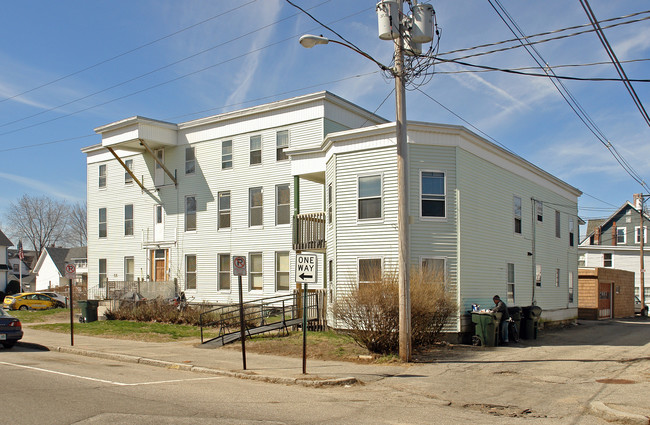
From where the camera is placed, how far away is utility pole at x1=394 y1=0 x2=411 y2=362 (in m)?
14.1

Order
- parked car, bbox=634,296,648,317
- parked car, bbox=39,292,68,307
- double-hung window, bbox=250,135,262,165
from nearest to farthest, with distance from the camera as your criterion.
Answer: double-hung window, bbox=250,135,262,165 → parked car, bbox=634,296,648,317 → parked car, bbox=39,292,68,307

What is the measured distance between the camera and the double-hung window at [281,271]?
89.9 feet

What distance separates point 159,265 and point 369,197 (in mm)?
17579

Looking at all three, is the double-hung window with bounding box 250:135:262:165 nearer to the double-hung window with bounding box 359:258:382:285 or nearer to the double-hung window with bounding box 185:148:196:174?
the double-hung window with bounding box 185:148:196:174

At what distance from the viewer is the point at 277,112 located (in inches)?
1094

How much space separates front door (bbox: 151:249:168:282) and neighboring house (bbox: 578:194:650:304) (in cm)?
3860

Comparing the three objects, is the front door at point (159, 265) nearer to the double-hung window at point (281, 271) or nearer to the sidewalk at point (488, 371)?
the double-hung window at point (281, 271)

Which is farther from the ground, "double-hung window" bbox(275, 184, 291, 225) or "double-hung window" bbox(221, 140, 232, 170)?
"double-hung window" bbox(221, 140, 232, 170)

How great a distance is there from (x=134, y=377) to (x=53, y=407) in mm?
3686

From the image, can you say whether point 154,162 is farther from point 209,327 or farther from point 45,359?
point 45,359

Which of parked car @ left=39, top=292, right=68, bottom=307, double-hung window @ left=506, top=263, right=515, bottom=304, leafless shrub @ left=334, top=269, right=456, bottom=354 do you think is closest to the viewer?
leafless shrub @ left=334, top=269, right=456, bottom=354

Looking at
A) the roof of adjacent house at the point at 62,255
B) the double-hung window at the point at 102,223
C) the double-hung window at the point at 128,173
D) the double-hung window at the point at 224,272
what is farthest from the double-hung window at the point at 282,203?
the roof of adjacent house at the point at 62,255

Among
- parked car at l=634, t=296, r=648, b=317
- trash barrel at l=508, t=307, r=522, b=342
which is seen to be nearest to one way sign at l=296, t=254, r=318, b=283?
trash barrel at l=508, t=307, r=522, b=342

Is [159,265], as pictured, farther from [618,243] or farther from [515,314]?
[618,243]
